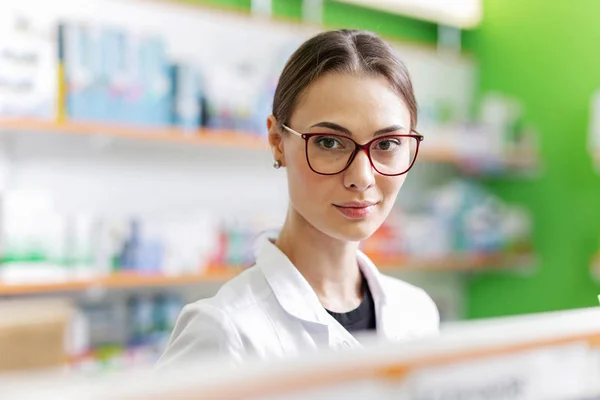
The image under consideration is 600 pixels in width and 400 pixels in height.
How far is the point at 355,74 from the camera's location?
1.08m

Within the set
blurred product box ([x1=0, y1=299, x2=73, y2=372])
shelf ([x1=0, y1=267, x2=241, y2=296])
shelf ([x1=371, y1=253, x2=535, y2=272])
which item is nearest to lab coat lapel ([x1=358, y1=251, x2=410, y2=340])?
blurred product box ([x1=0, y1=299, x2=73, y2=372])

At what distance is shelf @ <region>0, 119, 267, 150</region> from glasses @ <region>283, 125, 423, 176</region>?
1734 mm

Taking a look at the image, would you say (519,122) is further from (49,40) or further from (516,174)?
(49,40)

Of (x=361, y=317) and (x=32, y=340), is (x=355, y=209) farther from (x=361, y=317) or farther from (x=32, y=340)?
(x=32, y=340)

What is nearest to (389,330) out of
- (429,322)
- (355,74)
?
(429,322)

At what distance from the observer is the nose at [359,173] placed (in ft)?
3.41

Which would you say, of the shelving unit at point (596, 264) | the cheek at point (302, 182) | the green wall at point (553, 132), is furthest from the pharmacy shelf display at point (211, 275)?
the cheek at point (302, 182)

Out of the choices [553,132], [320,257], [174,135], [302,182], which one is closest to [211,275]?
[174,135]

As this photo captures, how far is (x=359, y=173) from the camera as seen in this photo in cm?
104

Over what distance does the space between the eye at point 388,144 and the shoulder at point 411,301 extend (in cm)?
30

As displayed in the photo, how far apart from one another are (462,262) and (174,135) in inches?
71.7

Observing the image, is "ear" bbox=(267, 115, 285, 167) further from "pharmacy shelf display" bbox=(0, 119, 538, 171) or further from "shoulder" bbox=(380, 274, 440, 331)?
"pharmacy shelf display" bbox=(0, 119, 538, 171)

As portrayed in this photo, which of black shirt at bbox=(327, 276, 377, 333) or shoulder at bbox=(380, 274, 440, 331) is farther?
shoulder at bbox=(380, 274, 440, 331)

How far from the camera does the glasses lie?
1050mm
